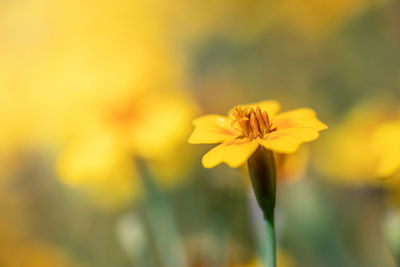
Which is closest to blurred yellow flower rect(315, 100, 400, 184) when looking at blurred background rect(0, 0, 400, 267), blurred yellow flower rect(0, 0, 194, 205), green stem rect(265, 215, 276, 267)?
blurred background rect(0, 0, 400, 267)

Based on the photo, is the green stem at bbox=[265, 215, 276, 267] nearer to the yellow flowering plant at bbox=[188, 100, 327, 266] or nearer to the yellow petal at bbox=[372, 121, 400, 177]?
the yellow flowering plant at bbox=[188, 100, 327, 266]

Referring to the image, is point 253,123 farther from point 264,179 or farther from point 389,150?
point 389,150

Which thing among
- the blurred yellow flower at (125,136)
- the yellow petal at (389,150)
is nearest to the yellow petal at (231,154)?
the yellow petal at (389,150)

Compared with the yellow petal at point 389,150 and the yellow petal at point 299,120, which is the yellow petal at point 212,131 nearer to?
the yellow petal at point 299,120

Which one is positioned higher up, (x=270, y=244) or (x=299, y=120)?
(x=299, y=120)

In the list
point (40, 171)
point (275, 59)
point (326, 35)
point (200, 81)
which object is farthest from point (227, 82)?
point (40, 171)

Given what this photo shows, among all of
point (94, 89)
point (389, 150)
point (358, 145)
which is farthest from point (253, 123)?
point (94, 89)

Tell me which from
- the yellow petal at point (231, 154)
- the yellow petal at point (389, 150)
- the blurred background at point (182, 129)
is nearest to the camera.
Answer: the yellow petal at point (231, 154)
